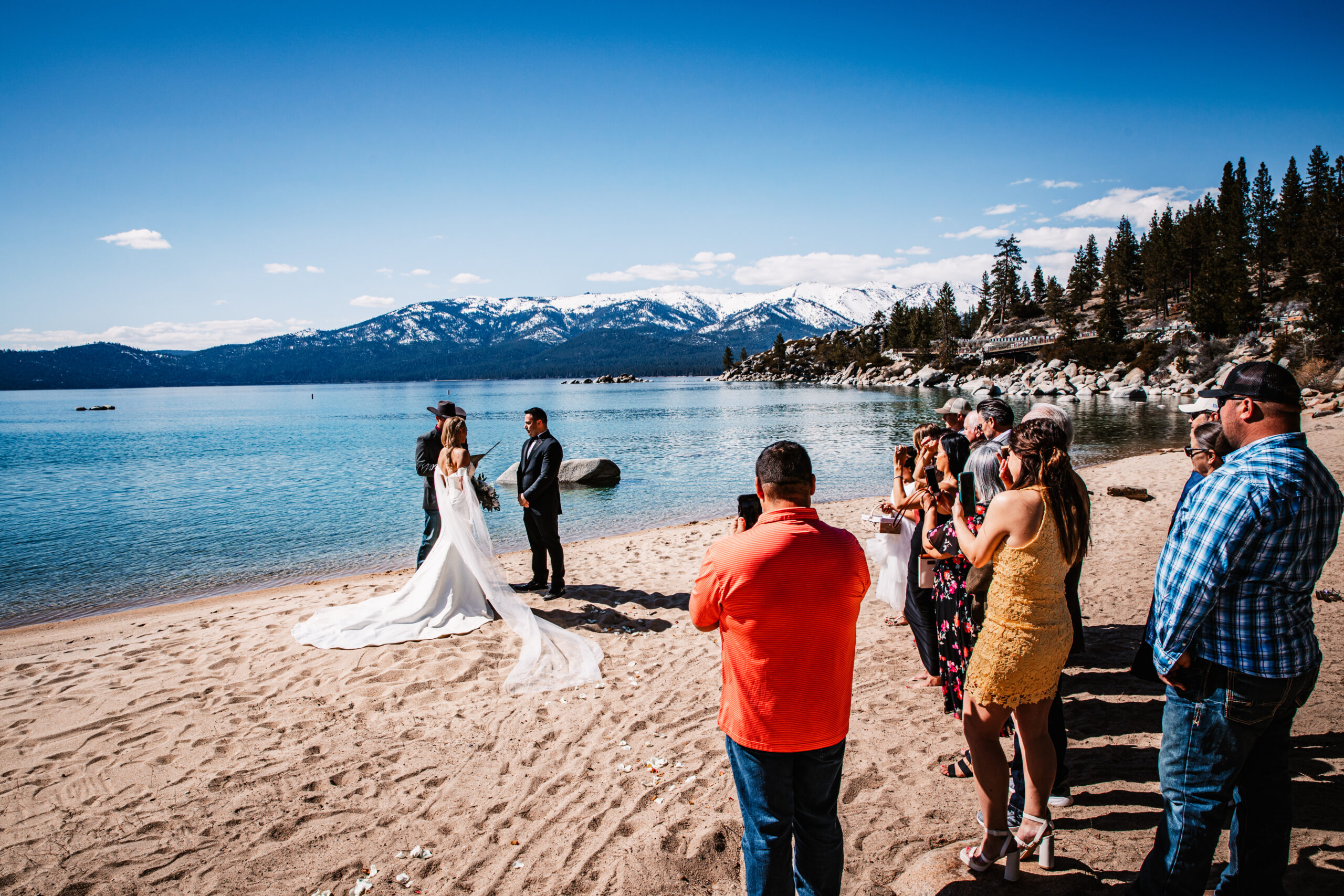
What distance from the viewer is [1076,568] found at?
409cm

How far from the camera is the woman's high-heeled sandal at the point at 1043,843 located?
339 cm

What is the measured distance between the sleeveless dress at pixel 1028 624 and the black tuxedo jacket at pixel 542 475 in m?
6.02

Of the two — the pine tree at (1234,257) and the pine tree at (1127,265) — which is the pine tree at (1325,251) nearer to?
the pine tree at (1234,257)

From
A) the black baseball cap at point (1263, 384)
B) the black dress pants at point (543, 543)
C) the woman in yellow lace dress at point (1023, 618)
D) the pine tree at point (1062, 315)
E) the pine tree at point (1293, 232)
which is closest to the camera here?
the black baseball cap at point (1263, 384)

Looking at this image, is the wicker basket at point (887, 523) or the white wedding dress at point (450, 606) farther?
the white wedding dress at point (450, 606)

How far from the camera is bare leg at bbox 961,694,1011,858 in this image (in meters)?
3.24

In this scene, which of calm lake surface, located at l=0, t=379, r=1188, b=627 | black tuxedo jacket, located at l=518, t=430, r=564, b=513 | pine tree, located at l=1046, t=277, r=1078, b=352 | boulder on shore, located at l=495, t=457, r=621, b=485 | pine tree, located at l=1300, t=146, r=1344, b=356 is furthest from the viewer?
pine tree, located at l=1046, t=277, r=1078, b=352

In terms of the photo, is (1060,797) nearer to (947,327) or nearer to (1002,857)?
(1002,857)

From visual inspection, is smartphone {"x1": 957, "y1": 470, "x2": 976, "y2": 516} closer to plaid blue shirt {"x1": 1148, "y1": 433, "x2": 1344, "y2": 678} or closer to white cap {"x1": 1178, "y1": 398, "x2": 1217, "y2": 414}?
white cap {"x1": 1178, "y1": 398, "x2": 1217, "y2": 414}

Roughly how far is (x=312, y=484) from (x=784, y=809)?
2630cm

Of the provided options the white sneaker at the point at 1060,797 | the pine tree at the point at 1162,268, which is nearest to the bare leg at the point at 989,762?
the white sneaker at the point at 1060,797

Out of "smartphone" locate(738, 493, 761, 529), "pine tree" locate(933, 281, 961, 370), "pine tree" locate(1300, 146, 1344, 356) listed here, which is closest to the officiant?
"smartphone" locate(738, 493, 761, 529)

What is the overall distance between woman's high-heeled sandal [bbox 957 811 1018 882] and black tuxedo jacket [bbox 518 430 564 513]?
6.04m

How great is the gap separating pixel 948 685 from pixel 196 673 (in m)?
7.06
